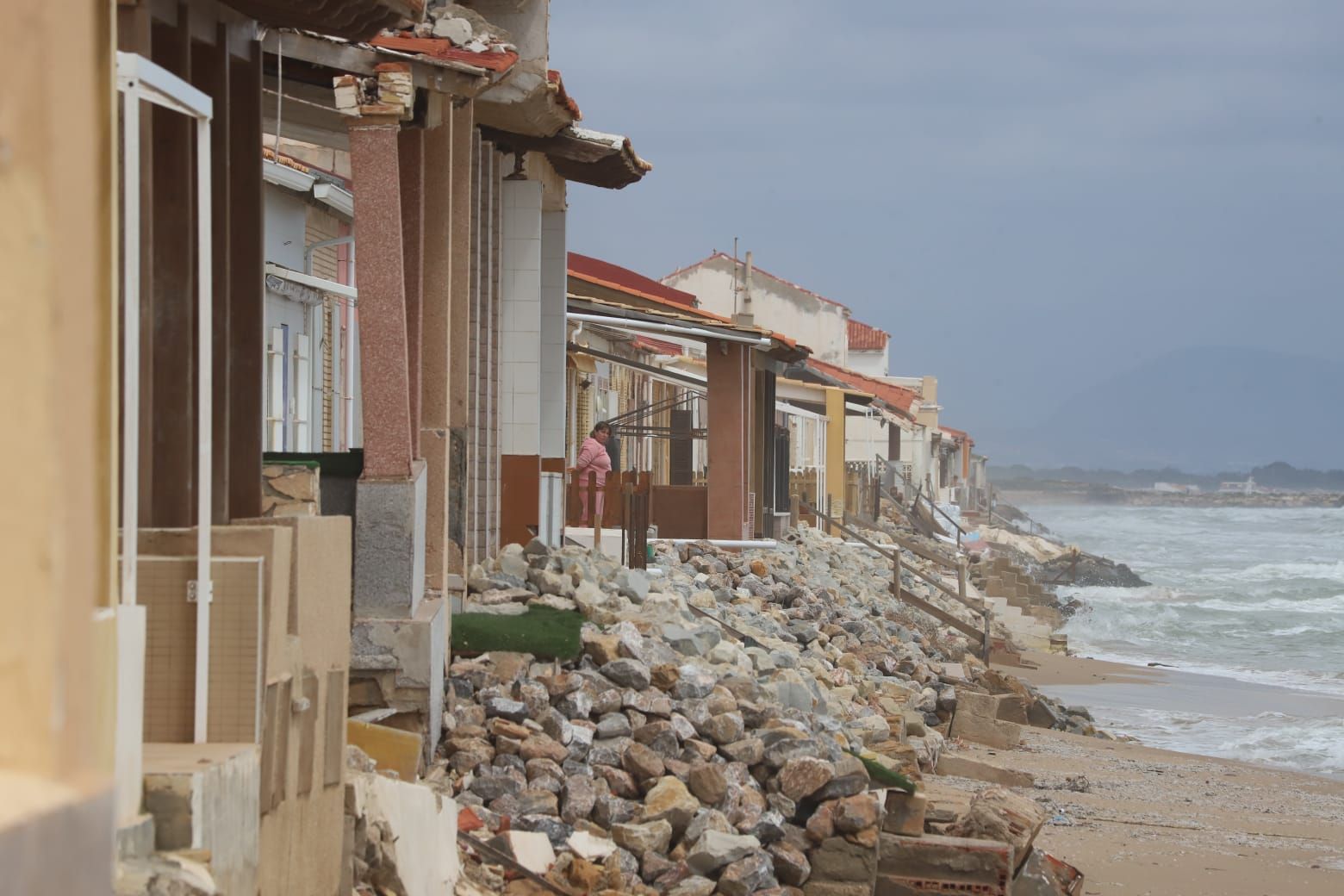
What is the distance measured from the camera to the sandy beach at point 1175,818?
38.0ft

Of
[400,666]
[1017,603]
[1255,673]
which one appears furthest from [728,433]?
[400,666]

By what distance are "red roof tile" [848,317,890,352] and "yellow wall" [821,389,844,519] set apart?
36.5 meters

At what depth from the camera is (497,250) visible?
13039 millimetres

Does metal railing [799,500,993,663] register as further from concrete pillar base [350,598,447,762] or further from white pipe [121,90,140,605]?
white pipe [121,90,140,605]

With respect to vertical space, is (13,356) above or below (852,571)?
above

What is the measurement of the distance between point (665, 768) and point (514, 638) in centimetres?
143

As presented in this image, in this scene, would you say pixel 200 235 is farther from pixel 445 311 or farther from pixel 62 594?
pixel 445 311

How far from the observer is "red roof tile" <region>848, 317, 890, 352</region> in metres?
76.2

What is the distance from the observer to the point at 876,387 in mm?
60156

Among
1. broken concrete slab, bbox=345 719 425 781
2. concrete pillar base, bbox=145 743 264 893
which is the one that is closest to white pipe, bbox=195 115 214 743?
concrete pillar base, bbox=145 743 264 893

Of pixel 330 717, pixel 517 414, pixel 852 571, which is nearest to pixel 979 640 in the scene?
pixel 852 571

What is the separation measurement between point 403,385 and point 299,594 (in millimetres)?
3556

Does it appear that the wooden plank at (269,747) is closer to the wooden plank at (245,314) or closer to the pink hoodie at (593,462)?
the wooden plank at (245,314)

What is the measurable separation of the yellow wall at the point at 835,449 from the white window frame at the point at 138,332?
3452 centimetres
